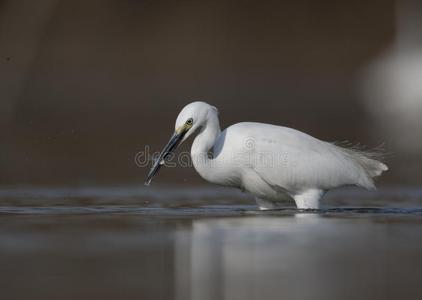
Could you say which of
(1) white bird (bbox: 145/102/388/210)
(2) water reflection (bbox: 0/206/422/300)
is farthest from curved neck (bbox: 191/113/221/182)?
(2) water reflection (bbox: 0/206/422/300)

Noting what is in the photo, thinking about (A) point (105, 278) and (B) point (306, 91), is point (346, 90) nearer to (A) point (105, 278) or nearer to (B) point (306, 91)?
(B) point (306, 91)

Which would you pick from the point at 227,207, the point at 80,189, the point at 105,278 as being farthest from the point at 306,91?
the point at 105,278

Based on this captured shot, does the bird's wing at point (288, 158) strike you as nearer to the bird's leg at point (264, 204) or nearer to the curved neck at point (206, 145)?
the curved neck at point (206, 145)

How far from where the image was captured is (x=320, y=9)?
22562 mm

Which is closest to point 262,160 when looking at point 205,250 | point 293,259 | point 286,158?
point 286,158

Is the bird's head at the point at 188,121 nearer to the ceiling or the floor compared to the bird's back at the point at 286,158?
nearer to the ceiling

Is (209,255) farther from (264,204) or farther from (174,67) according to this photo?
(174,67)

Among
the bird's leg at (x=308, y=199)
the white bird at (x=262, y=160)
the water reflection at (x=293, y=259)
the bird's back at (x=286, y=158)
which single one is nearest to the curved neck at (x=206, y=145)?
the white bird at (x=262, y=160)

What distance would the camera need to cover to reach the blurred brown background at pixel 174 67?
19.0 meters

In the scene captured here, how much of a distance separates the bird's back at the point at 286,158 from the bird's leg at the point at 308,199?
62 mm

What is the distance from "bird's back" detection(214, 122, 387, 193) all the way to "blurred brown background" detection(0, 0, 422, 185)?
5906 millimetres

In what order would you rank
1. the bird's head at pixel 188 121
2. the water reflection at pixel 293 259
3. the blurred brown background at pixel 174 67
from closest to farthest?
the water reflection at pixel 293 259, the bird's head at pixel 188 121, the blurred brown background at pixel 174 67

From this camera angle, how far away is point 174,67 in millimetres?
21156

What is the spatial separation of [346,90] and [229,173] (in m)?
9.76
